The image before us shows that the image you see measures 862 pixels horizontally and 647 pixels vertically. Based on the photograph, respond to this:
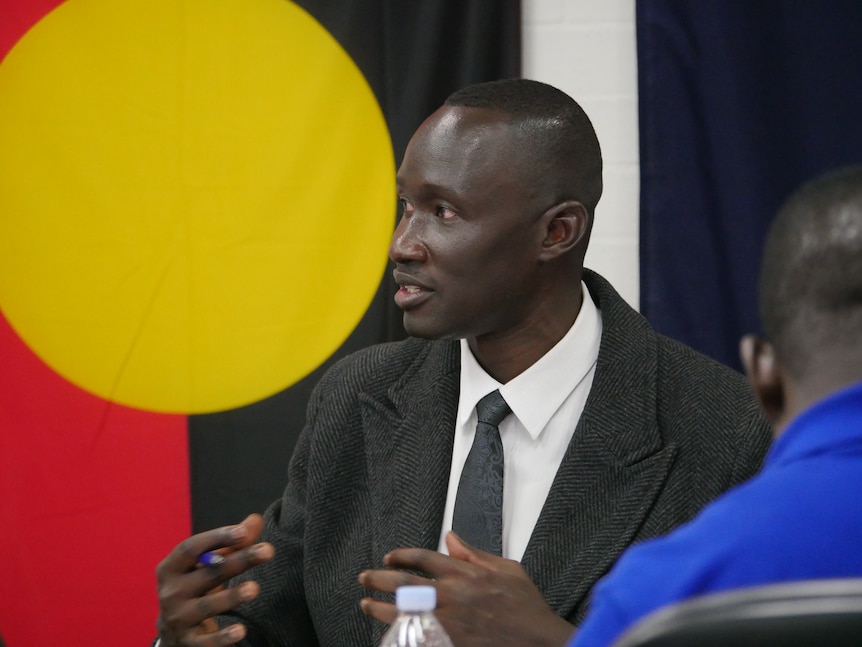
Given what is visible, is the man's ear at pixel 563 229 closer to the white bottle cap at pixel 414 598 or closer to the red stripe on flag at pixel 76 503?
the white bottle cap at pixel 414 598

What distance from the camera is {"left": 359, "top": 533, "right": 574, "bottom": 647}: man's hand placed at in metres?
1.26

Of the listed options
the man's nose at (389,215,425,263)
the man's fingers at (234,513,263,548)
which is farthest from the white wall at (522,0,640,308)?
the man's fingers at (234,513,263,548)

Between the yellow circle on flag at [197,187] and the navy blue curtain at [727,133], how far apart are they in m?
0.63

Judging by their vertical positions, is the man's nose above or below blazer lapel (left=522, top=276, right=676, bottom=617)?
above

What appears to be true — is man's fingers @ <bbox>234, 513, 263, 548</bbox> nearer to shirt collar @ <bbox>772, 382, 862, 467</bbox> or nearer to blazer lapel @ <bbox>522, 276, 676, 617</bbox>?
blazer lapel @ <bbox>522, 276, 676, 617</bbox>

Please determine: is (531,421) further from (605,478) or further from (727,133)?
(727,133)

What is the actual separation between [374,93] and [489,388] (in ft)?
3.45

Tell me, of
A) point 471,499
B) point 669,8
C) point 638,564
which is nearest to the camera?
point 638,564

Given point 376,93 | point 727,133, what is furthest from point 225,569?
point 727,133

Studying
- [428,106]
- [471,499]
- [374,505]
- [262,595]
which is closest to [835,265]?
[471,499]

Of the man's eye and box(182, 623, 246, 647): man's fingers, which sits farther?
the man's eye

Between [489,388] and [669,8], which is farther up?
[669,8]

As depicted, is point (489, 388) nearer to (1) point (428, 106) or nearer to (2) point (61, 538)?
(1) point (428, 106)

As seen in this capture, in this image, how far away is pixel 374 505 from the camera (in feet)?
5.58
